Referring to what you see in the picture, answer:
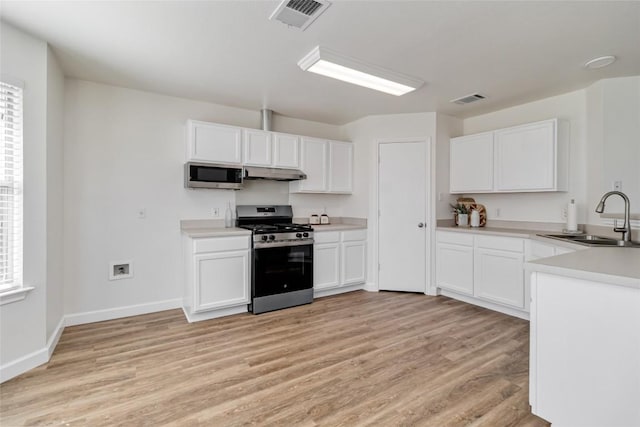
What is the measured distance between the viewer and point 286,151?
3965 mm

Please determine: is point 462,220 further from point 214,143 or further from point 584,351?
point 214,143

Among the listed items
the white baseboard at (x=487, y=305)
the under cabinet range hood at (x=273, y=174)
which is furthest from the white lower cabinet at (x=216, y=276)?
the white baseboard at (x=487, y=305)

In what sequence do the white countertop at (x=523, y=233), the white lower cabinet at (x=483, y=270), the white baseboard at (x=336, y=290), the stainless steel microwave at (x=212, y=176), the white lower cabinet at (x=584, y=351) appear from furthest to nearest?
1. the white baseboard at (x=336, y=290)
2. the stainless steel microwave at (x=212, y=176)
3. the white lower cabinet at (x=483, y=270)
4. the white countertop at (x=523, y=233)
5. the white lower cabinet at (x=584, y=351)

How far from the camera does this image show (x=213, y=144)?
3.48 metres

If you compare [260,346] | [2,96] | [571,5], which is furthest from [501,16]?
[2,96]

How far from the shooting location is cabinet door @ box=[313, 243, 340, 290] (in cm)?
393

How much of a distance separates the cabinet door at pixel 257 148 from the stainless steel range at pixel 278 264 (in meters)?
0.62

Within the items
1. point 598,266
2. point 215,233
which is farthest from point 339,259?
point 598,266

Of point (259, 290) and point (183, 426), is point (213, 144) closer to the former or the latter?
point (259, 290)

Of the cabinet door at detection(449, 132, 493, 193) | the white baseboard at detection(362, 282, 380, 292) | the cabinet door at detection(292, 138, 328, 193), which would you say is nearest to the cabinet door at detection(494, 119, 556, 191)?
the cabinet door at detection(449, 132, 493, 193)

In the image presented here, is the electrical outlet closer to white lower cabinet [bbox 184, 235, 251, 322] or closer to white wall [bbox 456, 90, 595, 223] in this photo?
white lower cabinet [bbox 184, 235, 251, 322]

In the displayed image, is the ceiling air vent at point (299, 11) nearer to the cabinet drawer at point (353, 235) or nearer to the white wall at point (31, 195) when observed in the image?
the white wall at point (31, 195)

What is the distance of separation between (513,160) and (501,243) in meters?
1.03

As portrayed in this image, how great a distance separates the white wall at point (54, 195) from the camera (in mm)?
2477
